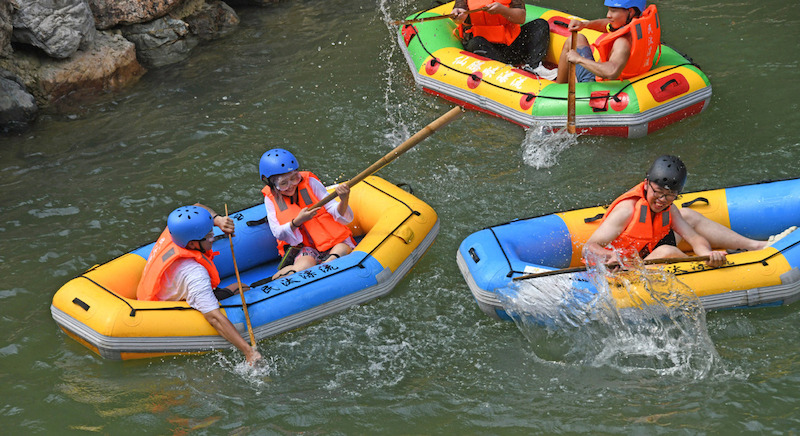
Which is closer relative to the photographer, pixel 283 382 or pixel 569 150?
pixel 283 382

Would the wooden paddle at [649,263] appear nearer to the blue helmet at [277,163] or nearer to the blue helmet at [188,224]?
the blue helmet at [277,163]

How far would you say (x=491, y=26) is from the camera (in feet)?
Answer: 27.4

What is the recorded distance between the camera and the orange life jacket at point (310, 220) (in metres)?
5.73

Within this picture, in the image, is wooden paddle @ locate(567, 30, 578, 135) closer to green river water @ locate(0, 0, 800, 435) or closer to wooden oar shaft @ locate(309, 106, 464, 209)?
green river water @ locate(0, 0, 800, 435)

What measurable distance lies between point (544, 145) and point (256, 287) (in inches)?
123

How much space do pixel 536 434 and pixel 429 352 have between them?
0.98m

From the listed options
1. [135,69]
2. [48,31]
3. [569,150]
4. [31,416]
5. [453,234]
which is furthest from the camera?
[135,69]

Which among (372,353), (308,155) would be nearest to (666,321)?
(372,353)

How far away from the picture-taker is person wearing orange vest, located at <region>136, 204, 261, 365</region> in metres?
5.12

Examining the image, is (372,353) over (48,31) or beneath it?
beneath

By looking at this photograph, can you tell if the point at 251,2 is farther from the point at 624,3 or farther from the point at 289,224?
the point at 289,224

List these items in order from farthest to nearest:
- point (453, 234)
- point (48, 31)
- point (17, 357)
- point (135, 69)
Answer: point (135, 69) < point (48, 31) < point (453, 234) < point (17, 357)

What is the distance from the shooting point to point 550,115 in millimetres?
7348

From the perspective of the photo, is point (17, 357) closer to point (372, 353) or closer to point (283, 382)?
point (283, 382)
